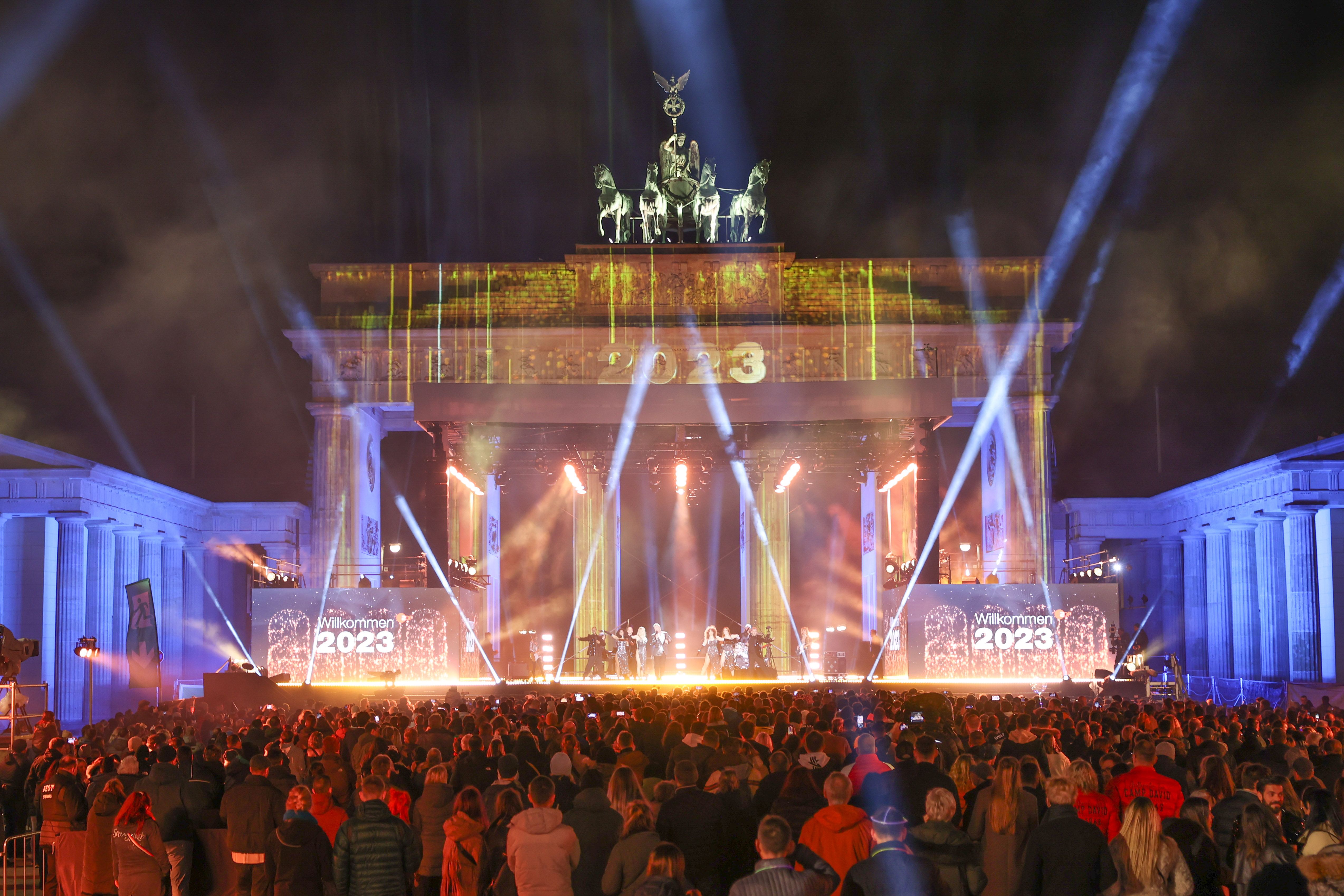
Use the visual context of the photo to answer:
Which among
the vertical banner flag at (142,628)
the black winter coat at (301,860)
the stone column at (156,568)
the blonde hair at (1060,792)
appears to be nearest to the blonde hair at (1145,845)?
the blonde hair at (1060,792)

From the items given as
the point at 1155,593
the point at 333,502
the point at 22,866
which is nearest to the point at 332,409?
the point at 333,502

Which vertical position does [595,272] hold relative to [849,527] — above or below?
above

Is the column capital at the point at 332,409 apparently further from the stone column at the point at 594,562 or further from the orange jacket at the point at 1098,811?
the orange jacket at the point at 1098,811

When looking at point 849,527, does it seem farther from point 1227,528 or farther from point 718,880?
point 718,880

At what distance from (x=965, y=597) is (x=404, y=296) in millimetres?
21748

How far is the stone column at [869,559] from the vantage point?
4319cm

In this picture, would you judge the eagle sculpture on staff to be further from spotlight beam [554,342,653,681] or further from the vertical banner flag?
the vertical banner flag

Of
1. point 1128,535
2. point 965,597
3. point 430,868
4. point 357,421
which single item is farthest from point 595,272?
point 430,868

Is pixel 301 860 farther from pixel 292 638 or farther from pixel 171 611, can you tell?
pixel 171 611

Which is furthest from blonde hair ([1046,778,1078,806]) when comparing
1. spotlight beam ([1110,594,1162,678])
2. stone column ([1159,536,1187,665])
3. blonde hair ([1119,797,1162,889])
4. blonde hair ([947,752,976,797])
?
stone column ([1159,536,1187,665])

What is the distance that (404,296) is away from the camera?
42750 millimetres

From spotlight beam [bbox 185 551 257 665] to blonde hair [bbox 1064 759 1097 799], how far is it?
39.0 metres

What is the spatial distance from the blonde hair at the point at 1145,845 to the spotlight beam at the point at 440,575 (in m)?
23.4

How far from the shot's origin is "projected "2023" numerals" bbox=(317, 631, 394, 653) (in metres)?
32.5
